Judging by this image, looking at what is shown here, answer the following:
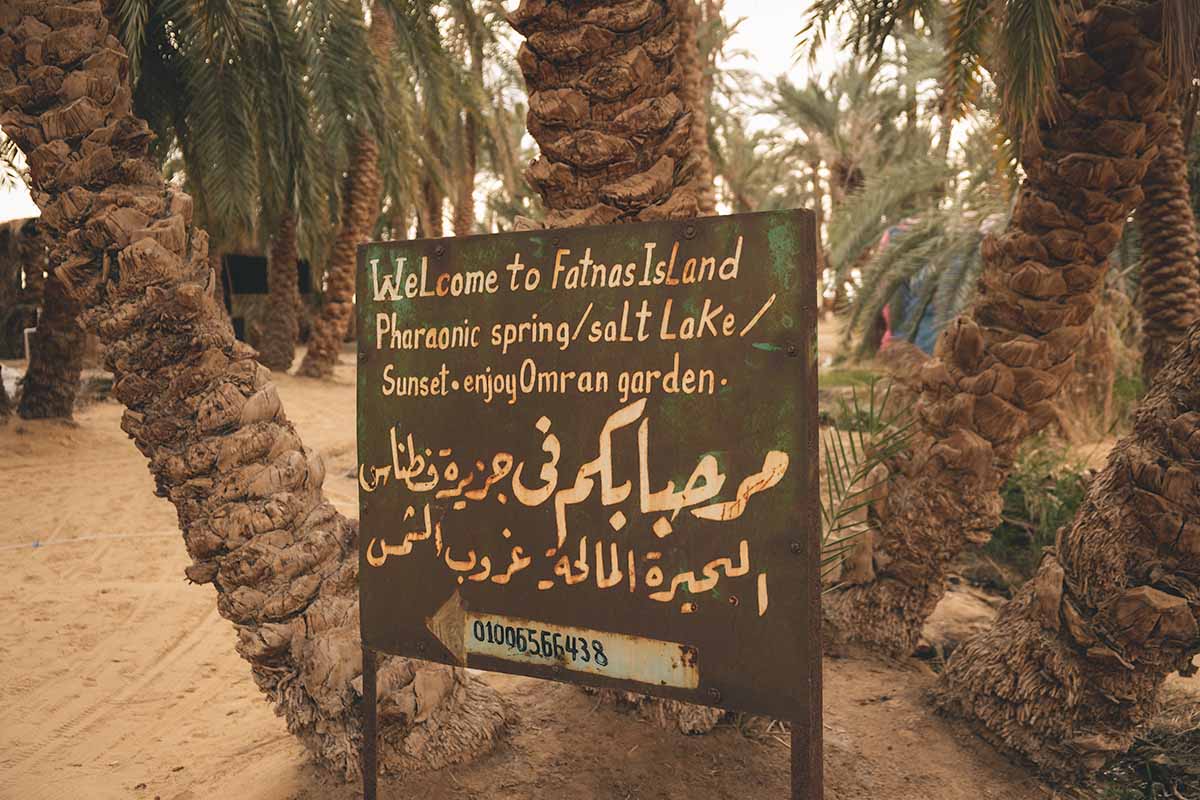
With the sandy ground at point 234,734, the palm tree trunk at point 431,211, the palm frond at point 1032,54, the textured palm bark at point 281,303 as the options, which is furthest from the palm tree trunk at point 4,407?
the palm tree trunk at point 431,211

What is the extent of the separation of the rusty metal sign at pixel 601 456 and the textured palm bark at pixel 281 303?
14.2 meters

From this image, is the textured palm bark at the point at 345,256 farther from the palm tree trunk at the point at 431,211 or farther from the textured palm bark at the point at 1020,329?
the textured palm bark at the point at 1020,329

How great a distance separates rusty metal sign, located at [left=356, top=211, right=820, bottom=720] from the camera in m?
1.99

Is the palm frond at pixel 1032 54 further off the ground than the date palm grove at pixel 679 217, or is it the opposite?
the palm frond at pixel 1032 54

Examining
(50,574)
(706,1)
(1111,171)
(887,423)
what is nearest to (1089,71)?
(1111,171)

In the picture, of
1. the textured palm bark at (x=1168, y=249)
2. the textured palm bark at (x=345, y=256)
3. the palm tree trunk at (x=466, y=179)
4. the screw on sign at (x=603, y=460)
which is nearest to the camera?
the screw on sign at (x=603, y=460)

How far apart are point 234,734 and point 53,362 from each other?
8.29 m

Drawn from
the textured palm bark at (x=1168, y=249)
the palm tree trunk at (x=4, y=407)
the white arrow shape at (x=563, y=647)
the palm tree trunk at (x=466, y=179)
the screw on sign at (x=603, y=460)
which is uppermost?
the palm tree trunk at (x=466, y=179)

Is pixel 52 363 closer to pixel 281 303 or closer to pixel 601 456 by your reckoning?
pixel 281 303

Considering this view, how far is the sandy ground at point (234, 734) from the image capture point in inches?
115

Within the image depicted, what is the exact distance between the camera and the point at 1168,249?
7418 millimetres

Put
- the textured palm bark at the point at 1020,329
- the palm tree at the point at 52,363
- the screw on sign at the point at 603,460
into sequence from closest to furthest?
the screw on sign at the point at 603,460, the textured palm bark at the point at 1020,329, the palm tree at the point at 52,363

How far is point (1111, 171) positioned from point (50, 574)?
693cm

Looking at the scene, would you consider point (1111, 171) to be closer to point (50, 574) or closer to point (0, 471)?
point (50, 574)
